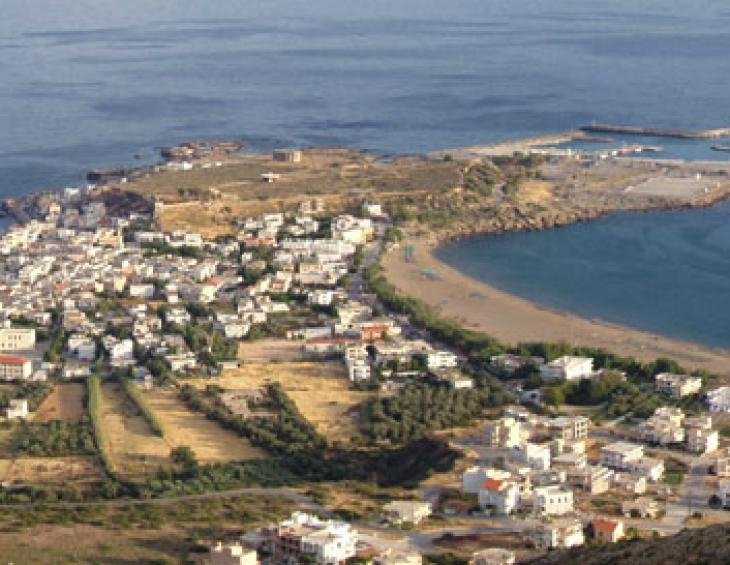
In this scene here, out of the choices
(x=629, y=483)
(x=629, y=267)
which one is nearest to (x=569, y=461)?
(x=629, y=483)

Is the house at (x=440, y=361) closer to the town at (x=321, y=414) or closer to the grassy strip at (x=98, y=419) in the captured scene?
the town at (x=321, y=414)

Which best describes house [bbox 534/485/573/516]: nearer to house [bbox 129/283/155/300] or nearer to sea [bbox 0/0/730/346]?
sea [bbox 0/0/730/346]

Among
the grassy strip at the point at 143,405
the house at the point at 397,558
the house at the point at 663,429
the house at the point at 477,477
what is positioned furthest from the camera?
the grassy strip at the point at 143,405

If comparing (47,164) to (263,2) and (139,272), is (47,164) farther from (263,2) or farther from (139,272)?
(263,2)

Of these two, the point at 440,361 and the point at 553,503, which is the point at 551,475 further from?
the point at 440,361

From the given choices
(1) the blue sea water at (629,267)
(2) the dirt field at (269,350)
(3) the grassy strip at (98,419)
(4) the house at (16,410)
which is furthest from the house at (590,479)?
(1) the blue sea water at (629,267)

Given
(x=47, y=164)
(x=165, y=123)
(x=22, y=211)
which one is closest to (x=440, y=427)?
(x=22, y=211)
